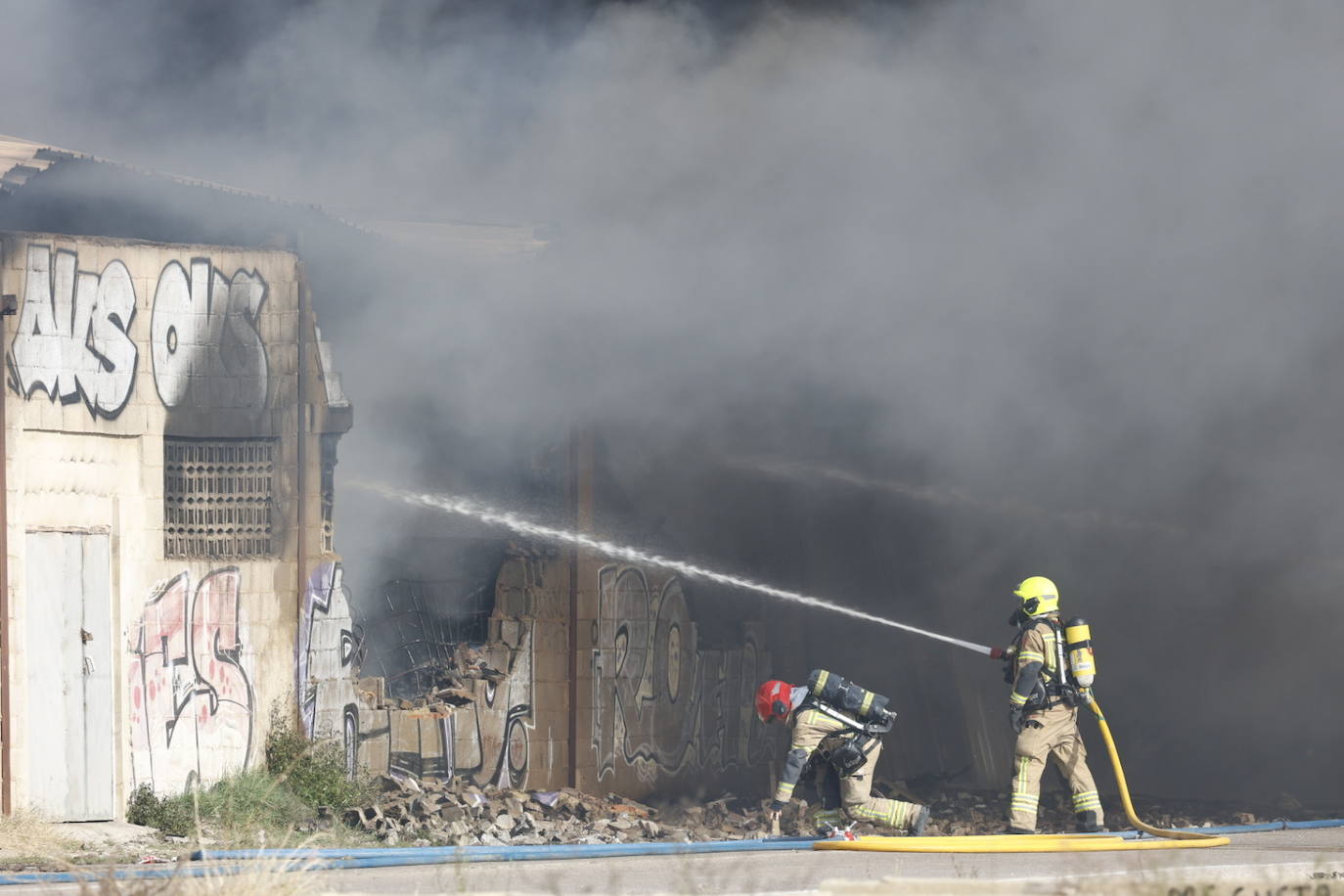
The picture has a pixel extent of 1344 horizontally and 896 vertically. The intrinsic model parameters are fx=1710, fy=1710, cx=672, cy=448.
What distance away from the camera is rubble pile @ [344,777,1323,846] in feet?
41.1

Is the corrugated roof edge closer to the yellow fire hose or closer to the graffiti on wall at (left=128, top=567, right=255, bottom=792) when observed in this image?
the graffiti on wall at (left=128, top=567, right=255, bottom=792)

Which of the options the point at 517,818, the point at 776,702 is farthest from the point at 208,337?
the point at 776,702

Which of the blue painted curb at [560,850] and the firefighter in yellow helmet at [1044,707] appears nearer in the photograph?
the blue painted curb at [560,850]

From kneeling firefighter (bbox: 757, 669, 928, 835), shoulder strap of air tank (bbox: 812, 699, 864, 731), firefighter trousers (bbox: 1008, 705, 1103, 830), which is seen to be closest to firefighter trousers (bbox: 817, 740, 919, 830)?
kneeling firefighter (bbox: 757, 669, 928, 835)

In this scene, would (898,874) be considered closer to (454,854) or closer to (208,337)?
(454,854)

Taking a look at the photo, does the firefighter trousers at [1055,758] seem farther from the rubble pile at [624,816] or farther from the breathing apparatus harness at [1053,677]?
the rubble pile at [624,816]

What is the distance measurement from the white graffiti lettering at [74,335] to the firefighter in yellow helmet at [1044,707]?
21.8ft

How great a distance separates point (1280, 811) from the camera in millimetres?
14539

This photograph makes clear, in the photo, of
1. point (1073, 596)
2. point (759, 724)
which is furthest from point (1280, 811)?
point (759, 724)

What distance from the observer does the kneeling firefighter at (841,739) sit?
1077 centimetres

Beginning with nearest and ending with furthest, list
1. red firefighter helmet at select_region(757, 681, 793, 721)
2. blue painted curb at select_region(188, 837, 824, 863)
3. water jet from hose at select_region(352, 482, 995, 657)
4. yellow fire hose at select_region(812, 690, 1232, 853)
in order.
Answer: blue painted curb at select_region(188, 837, 824, 863) → yellow fire hose at select_region(812, 690, 1232, 853) → red firefighter helmet at select_region(757, 681, 793, 721) → water jet from hose at select_region(352, 482, 995, 657)

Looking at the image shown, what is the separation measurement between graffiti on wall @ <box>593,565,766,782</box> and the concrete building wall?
3106mm

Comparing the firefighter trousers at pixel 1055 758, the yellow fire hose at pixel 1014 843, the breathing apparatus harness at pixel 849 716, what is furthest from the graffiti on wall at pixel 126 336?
the firefighter trousers at pixel 1055 758

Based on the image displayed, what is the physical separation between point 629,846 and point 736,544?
7365 millimetres
